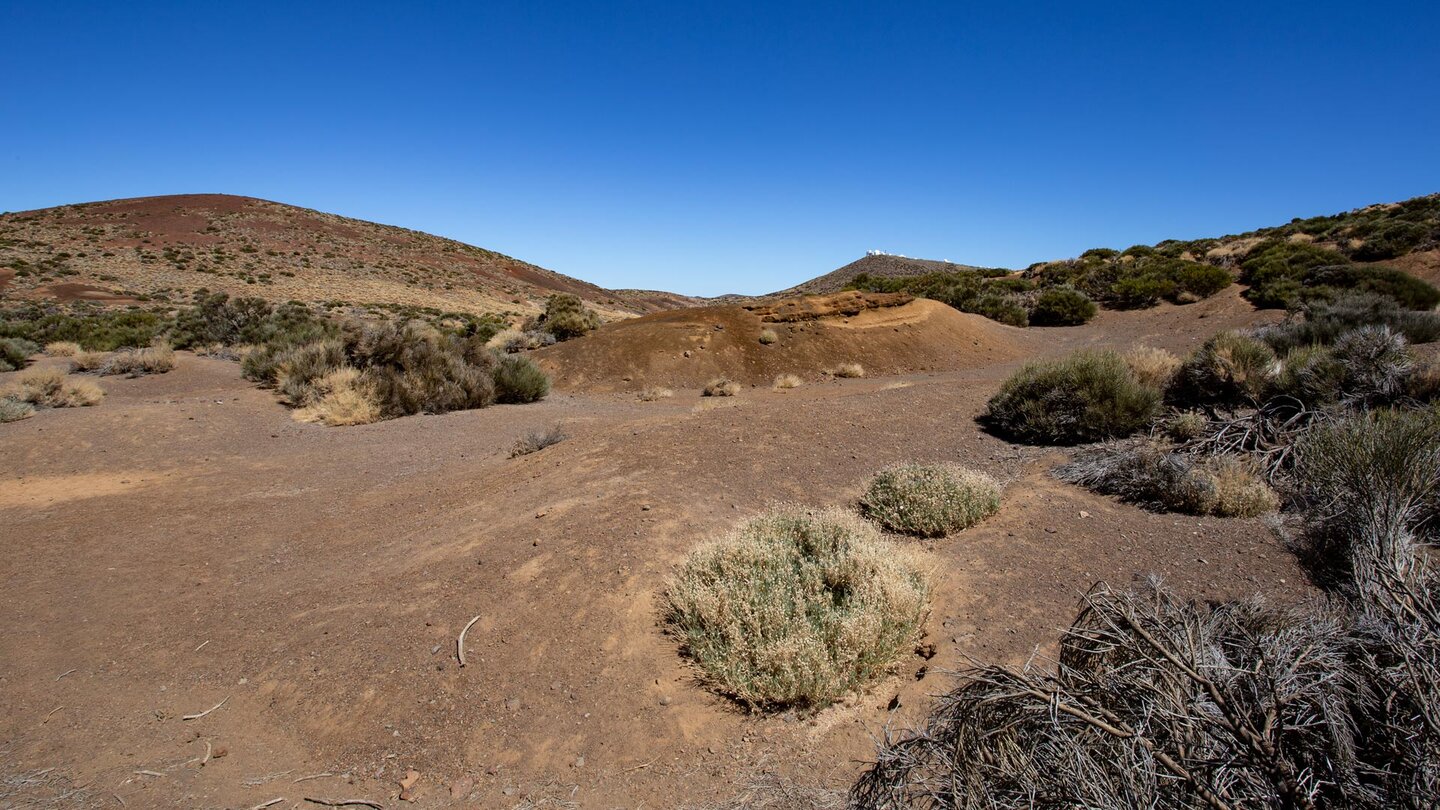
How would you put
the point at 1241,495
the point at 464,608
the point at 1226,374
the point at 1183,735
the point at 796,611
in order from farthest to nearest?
the point at 1226,374, the point at 1241,495, the point at 464,608, the point at 796,611, the point at 1183,735

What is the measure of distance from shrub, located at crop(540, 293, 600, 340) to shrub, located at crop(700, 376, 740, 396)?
307 inches

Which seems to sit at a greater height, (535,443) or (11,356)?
(11,356)

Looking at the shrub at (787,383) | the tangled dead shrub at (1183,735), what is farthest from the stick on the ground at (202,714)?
the shrub at (787,383)

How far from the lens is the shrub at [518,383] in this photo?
13.4m

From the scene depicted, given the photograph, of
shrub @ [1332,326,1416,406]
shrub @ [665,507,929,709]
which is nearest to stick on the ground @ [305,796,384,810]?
shrub @ [665,507,929,709]

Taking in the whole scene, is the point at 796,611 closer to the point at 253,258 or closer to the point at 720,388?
the point at 720,388

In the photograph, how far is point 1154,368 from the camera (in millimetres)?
8547

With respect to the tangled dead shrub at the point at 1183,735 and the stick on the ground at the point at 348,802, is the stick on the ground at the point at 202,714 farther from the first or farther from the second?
the tangled dead shrub at the point at 1183,735

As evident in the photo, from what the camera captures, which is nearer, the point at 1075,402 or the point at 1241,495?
the point at 1241,495

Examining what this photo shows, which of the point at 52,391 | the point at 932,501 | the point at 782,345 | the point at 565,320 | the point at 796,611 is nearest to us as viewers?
the point at 796,611

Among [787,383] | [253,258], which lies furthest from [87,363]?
[253,258]

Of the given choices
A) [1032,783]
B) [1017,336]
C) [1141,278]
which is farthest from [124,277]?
[1141,278]

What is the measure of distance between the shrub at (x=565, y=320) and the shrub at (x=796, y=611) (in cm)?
1767

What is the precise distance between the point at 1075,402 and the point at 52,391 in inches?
681
